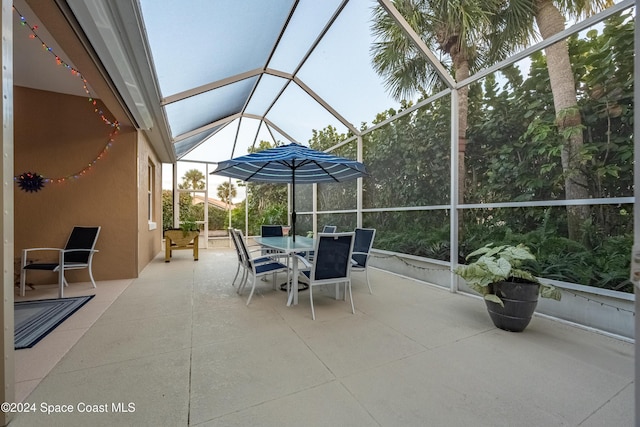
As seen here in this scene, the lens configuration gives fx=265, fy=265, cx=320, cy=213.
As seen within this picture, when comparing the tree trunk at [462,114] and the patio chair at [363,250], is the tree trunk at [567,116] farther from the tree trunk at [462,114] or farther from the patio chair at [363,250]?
the patio chair at [363,250]

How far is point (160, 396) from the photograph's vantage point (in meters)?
1.62

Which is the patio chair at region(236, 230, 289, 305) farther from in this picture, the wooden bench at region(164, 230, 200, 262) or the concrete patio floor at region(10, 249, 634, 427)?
the wooden bench at region(164, 230, 200, 262)

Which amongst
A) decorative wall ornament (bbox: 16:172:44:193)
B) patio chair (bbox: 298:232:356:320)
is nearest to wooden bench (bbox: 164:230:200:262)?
decorative wall ornament (bbox: 16:172:44:193)

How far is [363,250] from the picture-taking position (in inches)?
158

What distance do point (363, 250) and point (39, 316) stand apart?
3861 millimetres

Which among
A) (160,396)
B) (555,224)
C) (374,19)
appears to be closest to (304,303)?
(160,396)

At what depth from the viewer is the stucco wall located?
3.88m

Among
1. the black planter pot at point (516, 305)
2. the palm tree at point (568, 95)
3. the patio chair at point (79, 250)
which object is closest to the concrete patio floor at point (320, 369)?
the black planter pot at point (516, 305)

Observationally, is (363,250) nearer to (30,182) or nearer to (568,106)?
(568,106)

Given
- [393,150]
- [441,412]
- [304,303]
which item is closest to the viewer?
[441,412]

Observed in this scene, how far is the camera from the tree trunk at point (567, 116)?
259 centimetres

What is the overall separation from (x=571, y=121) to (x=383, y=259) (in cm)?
349

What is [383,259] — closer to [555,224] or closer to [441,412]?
[555,224]

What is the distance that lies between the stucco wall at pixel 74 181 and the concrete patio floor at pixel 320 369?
1.52 meters
